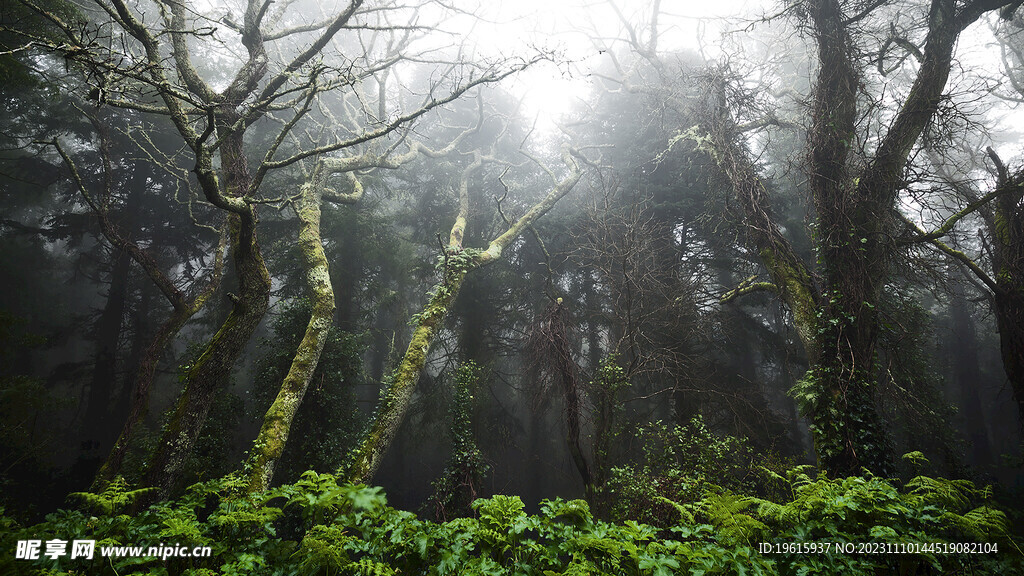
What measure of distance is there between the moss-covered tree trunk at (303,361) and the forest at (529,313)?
0.06m

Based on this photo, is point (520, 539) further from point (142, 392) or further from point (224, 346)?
point (142, 392)

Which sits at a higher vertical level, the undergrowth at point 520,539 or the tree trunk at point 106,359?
the tree trunk at point 106,359

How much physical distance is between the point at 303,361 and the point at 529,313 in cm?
698

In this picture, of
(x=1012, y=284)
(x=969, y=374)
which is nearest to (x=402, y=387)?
(x=1012, y=284)

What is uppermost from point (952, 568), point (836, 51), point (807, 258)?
point (836, 51)

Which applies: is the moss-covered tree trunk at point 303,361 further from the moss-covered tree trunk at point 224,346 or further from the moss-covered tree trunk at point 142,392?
the moss-covered tree trunk at point 142,392

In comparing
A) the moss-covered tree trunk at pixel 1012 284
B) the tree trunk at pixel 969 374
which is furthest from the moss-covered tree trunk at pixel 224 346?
the tree trunk at pixel 969 374

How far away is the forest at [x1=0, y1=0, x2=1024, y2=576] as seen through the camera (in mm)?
2496

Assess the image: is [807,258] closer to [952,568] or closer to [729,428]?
[729,428]

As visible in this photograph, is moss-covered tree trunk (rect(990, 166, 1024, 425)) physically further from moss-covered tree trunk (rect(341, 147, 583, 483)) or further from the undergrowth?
moss-covered tree trunk (rect(341, 147, 583, 483))

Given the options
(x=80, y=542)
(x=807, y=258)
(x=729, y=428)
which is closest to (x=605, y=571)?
(x=80, y=542)

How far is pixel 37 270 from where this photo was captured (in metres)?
13.1

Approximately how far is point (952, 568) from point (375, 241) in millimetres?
11397

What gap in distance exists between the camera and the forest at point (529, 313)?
2.50 meters
